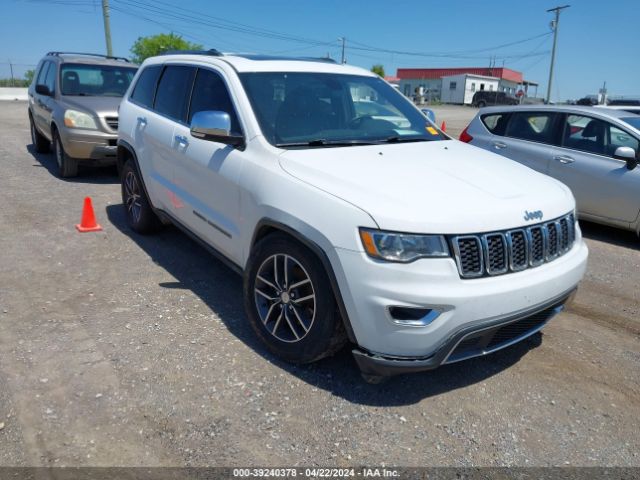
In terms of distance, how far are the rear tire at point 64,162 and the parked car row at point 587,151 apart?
656 cm

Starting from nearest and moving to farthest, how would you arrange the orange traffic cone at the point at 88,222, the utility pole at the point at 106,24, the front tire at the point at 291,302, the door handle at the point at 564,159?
the front tire at the point at 291,302
the orange traffic cone at the point at 88,222
the door handle at the point at 564,159
the utility pole at the point at 106,24

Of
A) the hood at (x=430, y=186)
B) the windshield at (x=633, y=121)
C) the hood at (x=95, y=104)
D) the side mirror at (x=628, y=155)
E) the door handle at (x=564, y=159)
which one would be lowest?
the door handle at (x=564, y=159)

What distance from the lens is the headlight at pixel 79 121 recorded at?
841 cm

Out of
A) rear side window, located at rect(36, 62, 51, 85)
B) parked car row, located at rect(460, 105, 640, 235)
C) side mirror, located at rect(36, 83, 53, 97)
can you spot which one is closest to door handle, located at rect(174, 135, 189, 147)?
parked car row, located at rect(460, 105, 640, 235)

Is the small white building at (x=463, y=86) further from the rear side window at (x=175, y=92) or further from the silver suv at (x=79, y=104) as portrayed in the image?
the rear side window at (x=175, y=92)

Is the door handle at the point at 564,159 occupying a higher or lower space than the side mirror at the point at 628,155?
lower

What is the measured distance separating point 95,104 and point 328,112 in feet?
20.0

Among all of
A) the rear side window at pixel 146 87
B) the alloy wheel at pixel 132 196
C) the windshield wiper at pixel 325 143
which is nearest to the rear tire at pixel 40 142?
the alloy wheel at pixel 132 196

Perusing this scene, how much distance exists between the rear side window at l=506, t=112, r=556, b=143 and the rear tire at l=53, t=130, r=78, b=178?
6805mm

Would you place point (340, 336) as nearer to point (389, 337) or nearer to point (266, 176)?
point (389, 337)

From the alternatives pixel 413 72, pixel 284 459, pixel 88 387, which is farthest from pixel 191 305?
pixel 413 72

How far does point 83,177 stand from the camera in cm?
932

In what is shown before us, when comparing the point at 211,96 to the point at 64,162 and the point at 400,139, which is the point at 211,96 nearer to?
the point at 400,139

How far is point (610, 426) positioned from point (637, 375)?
2.36ft
